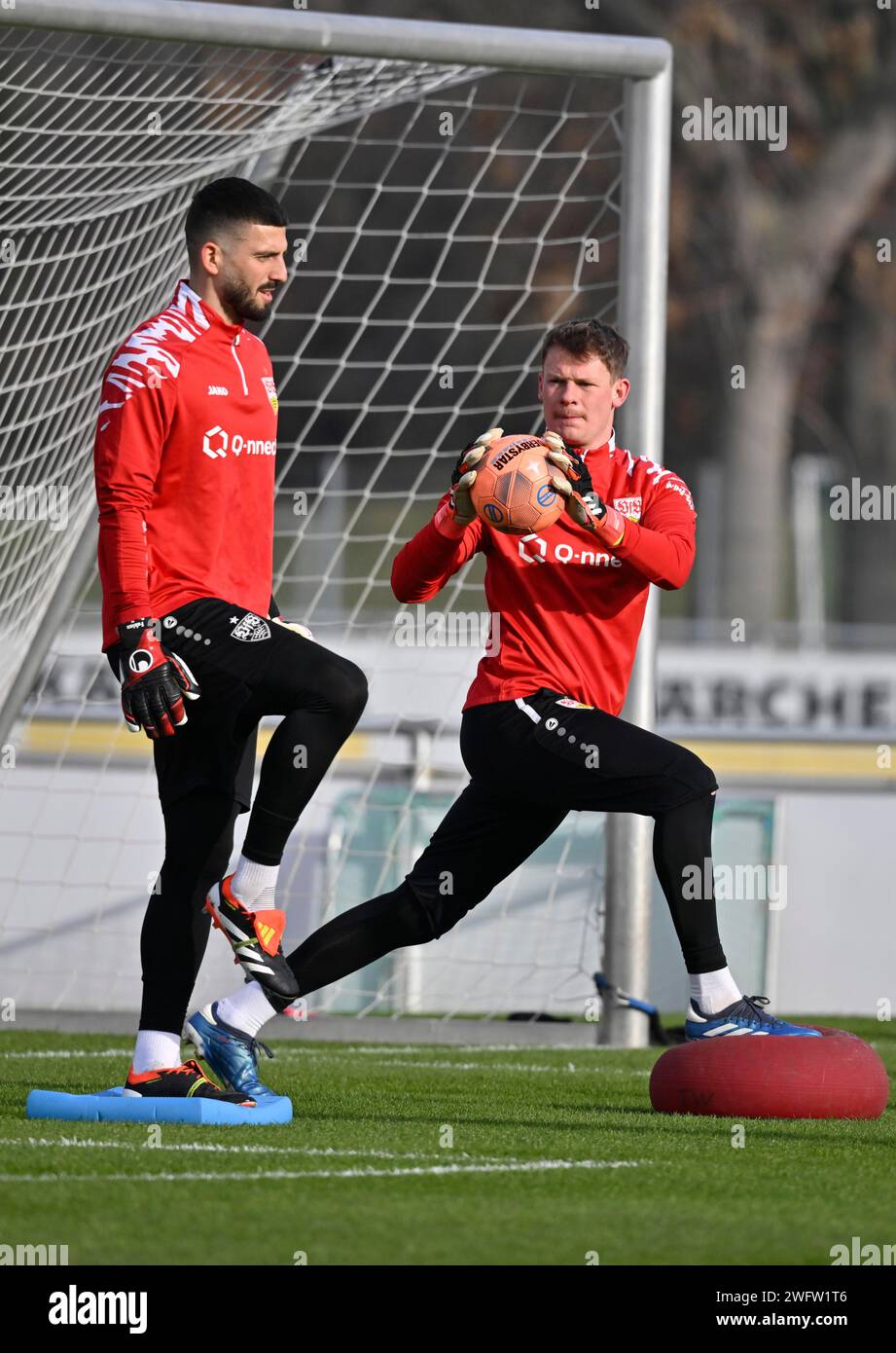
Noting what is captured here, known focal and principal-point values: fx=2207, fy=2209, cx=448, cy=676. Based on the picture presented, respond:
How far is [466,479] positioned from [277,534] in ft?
17.8

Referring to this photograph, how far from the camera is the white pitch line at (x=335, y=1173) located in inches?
163

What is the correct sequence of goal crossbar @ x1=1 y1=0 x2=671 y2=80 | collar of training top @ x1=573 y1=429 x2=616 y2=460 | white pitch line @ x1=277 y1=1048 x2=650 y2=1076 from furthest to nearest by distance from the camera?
1. white pitch line @ x1=277 y1=1048 x2=650 y2=1076
2. goal crossbar @ x1=1 y1=0 x2=671 y2=80
3. collar of training top @ x1=573 y1=429 x2=616 y2=460

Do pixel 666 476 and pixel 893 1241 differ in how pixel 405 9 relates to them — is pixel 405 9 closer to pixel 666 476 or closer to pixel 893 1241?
pixel 666 476

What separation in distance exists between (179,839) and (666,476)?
164 centimetres

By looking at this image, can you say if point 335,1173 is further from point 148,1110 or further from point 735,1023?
point 735,1023

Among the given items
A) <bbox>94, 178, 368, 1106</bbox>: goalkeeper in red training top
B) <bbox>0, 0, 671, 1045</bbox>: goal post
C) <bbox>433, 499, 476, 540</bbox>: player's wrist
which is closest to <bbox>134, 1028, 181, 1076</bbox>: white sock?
<bbox>94, 178, 368, 1106</bbox>: goalkeeper in red training top

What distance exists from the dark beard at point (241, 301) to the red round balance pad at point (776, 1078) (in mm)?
2071

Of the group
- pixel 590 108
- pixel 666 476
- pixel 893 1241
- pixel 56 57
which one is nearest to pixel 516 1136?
pixel 893 1241

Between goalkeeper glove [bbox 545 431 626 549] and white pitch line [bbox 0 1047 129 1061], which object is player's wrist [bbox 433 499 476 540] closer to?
goalkeeper glove [bbox 545 431 626 549]

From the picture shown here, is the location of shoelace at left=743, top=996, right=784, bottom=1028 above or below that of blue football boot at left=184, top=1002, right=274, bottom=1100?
above

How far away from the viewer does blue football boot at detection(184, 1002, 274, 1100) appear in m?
5.18

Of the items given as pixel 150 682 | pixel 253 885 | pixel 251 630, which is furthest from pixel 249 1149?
pixel 251 630

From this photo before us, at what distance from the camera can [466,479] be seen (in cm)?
534

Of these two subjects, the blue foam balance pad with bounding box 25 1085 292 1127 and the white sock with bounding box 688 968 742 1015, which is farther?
the white sock with bounding box 688 968 742 1015
